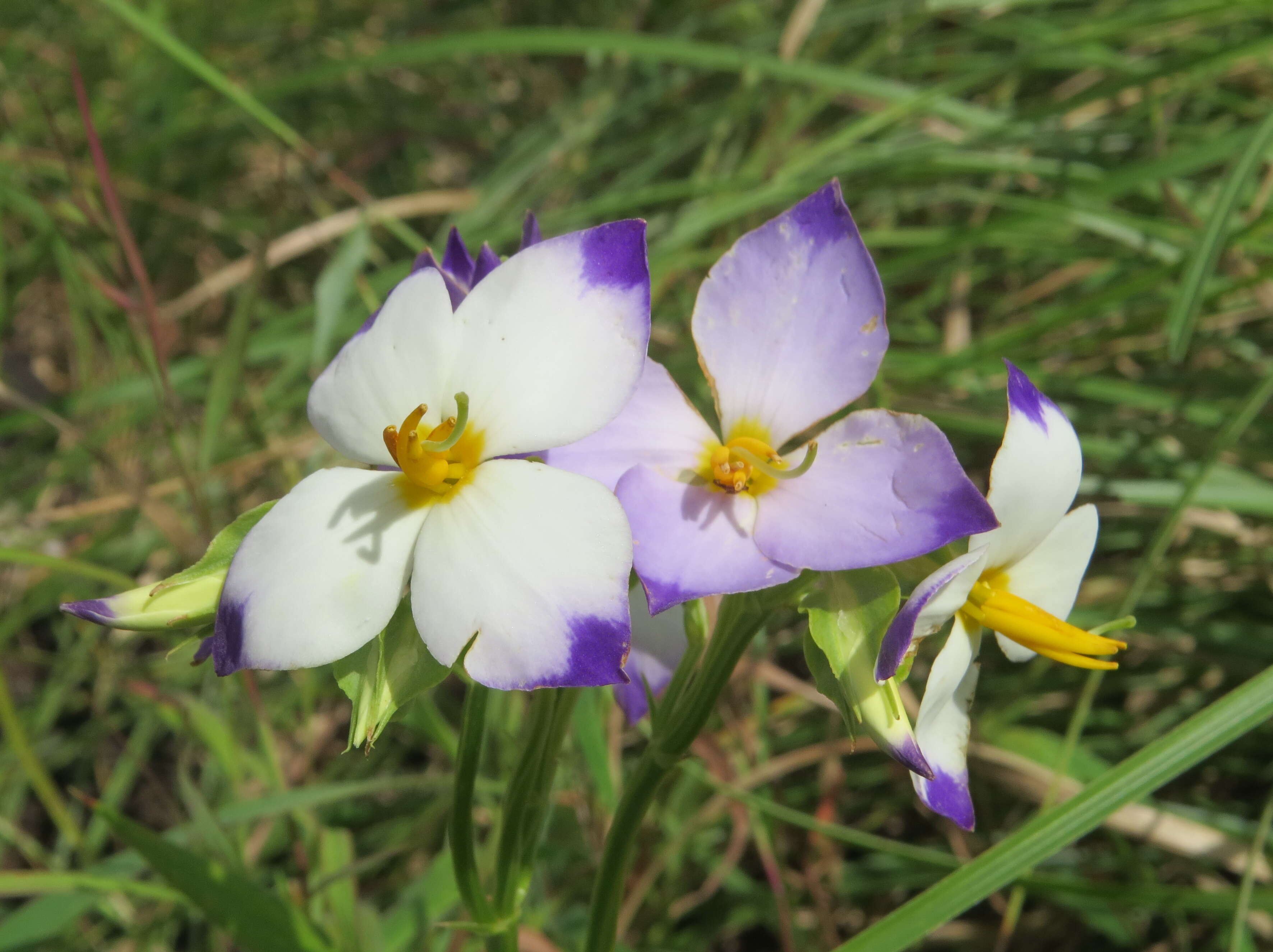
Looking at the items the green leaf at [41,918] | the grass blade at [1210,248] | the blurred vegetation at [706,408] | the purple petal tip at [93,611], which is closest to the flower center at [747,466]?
the purple petal tip at [93,611]

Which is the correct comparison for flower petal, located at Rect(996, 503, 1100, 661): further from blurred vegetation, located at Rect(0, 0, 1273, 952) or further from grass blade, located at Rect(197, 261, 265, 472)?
grass blade, located at Rect(197, 261, 265, 472)

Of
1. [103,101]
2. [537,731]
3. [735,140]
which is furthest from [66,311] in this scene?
[537,731]

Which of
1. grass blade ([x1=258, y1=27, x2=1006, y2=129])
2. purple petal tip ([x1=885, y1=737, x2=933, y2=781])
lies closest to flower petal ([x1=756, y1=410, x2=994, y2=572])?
purple petal tip ([x1=885, y1=737, x2=933, y2=781])

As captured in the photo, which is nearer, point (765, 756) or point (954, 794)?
point (954, 794)

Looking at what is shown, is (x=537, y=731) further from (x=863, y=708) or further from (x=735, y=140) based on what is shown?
(x=735, y=140)

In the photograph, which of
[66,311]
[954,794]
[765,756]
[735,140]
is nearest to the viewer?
[954,794]

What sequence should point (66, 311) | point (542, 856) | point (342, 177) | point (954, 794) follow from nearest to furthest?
point (954, 794) → point (542, 856) → point (342, 177) → point (66, 311)
